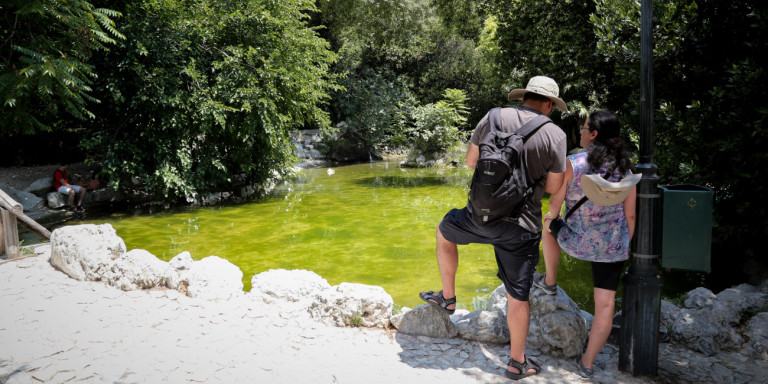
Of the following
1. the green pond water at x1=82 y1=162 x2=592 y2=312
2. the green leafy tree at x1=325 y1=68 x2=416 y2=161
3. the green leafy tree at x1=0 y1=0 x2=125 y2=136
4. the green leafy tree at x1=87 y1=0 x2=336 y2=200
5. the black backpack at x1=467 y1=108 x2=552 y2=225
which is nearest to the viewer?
the black backpack at x1=467 y1=108 x2=552 y2=225

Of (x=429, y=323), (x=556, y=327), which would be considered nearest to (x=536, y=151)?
(x=556, y=327)

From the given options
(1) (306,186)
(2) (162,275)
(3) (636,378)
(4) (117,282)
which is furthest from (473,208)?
Result: (1) (306,186)

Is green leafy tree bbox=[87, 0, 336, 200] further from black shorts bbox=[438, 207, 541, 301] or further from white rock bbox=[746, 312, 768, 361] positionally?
white rock bbox=[746, 312, 768, 361]

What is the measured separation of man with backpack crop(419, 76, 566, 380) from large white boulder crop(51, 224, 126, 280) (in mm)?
4547

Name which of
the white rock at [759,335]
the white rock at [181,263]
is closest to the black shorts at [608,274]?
the white rock at [759,335]

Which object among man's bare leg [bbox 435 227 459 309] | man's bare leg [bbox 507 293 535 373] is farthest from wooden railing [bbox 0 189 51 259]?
man's bare leg [bbox 507 293 535 373]

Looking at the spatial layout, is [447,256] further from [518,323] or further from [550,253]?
[550,253]

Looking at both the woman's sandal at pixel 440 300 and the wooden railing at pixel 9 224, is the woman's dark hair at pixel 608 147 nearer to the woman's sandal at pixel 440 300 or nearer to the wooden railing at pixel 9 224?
the woman's sandal at pixel 440 300

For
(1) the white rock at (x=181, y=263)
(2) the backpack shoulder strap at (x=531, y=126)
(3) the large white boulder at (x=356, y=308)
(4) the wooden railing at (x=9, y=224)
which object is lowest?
(3) the large white boulder at (x=356, y=308)

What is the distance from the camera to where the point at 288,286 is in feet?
18.3

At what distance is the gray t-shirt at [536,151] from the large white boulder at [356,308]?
68.2 inches

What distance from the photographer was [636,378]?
390 centimetres

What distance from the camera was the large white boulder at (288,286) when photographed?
5.49 m

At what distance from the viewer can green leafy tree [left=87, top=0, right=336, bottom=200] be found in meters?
12.9
